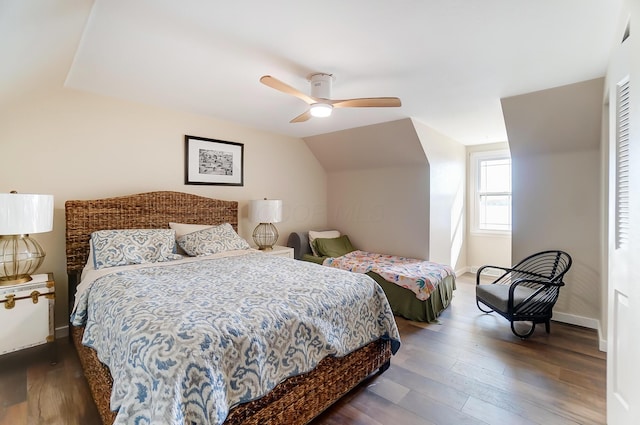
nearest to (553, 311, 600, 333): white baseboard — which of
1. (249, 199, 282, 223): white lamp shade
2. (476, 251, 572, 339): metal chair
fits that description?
(476, 251, 572, 339): metal chair

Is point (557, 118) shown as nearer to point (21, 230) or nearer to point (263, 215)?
point (263, 215)

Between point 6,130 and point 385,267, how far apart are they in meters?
3.99

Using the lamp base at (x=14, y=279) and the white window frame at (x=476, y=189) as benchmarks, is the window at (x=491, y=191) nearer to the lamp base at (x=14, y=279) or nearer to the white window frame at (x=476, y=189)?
the white window frame at (x=476, y=189)

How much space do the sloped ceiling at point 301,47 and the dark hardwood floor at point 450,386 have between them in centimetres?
213

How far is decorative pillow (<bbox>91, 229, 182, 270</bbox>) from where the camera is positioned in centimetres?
252

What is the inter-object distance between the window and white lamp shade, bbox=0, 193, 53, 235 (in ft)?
19.0

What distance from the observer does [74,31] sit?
5.78 feet

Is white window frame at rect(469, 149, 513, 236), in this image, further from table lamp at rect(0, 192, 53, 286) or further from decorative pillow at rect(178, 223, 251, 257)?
table lamp at rect(0, 192, 53, 286)

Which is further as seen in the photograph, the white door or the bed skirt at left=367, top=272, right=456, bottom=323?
the bed skirt at left=367, top=272, right=456, bottom=323

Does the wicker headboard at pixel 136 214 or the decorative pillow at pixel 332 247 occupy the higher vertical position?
the wicker headboard at pixel 136 214

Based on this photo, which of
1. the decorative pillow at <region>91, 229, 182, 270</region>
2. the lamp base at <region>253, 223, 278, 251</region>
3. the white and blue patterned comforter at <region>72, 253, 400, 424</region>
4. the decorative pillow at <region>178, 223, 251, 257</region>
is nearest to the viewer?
the white and blue patterned comforter at <region>72, 253, 400, 424</region>

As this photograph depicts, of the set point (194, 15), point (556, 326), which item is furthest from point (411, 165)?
point (194, 15)

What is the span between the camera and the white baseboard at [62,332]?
2.77 metres

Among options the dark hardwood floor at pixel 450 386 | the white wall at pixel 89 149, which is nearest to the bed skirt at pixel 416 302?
the dark hardwood floor at pixel 450 386
